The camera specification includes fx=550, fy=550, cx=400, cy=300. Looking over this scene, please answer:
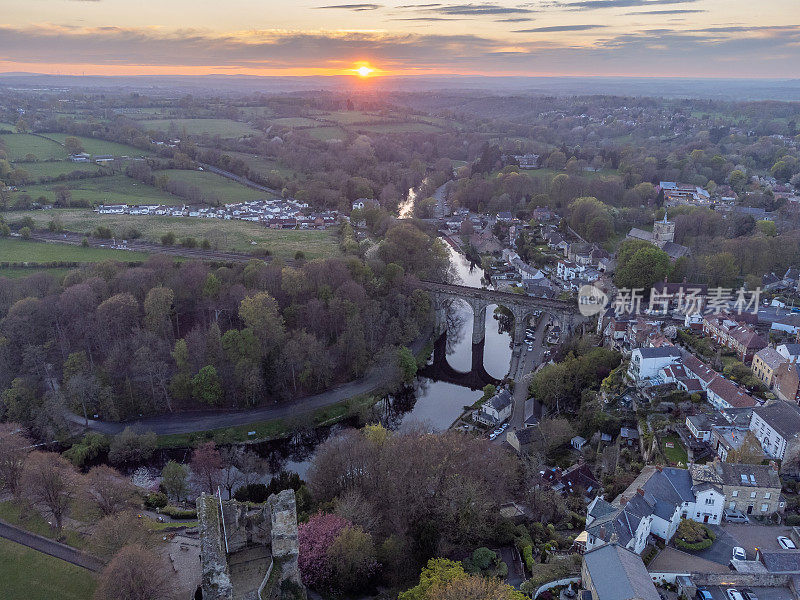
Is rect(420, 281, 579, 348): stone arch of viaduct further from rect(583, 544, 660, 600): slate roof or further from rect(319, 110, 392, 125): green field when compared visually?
rect(319, 110, 392, 125): green field

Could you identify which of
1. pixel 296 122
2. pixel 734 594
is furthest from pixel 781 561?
pixel 296 122

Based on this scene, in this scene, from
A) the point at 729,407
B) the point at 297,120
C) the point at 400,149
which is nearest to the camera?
the point at 729,407

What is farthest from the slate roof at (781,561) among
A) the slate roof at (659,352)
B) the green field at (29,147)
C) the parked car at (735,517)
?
the green field at (29,147)

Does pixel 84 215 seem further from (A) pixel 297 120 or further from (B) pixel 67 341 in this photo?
(A) pixel 297 120

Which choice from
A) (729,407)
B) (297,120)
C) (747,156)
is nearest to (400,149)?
(297,120)

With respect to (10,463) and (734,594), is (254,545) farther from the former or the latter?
(734,594)

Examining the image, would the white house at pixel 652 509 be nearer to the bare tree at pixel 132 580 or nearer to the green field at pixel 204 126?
the bare tree at pixel 132 580
